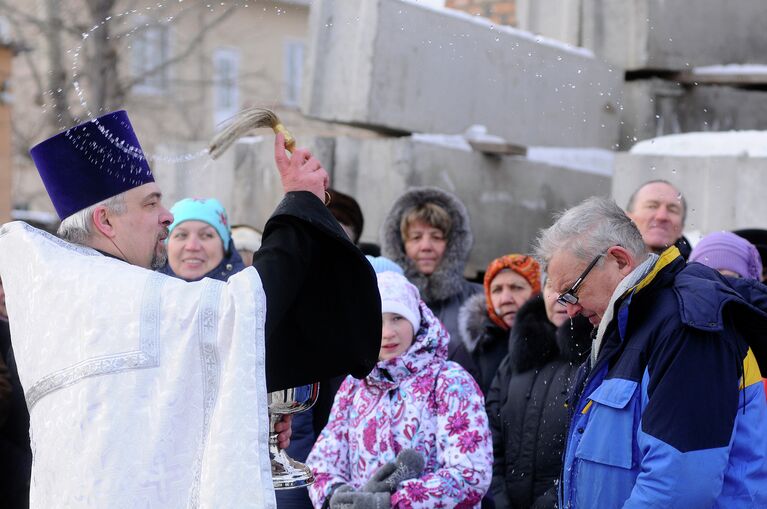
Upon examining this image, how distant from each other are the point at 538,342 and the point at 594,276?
4.39 feet

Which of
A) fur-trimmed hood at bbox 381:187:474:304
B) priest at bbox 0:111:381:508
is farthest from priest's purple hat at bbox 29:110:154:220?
fur-trimmed hood at bbox 381:187:474:304

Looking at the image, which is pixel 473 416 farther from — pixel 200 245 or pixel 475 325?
pixel 200 245

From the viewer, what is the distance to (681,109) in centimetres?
838

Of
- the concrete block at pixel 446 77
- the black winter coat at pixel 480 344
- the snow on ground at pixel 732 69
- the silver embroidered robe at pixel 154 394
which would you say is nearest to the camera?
the silver embroidered robe at pixel 154 394

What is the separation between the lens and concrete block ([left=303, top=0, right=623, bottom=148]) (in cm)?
732

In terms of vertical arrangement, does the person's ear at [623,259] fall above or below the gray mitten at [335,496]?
above

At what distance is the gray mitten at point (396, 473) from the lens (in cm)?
397

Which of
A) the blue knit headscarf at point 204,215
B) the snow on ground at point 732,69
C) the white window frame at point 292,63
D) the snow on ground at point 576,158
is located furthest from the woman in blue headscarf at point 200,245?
the white window frame at point 292,63

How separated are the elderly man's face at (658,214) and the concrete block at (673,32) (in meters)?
3.16

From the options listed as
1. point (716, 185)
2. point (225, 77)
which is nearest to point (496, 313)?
point (716, 185)

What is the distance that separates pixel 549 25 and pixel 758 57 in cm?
156

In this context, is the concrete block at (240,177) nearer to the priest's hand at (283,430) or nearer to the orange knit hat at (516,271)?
the orange knit hat at (516,271)

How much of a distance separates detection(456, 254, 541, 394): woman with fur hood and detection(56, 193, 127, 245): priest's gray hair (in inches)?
92.9

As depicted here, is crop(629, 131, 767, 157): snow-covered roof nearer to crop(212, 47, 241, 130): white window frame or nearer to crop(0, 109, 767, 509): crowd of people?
crop(0, 109, 767, 509): crowd of people
